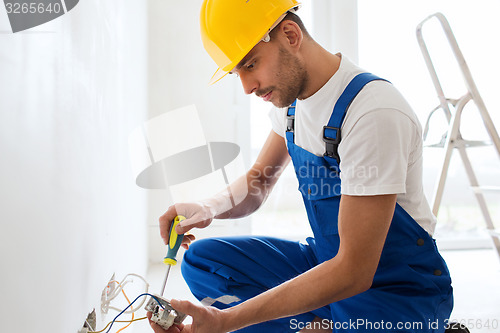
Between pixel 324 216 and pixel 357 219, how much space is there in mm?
243

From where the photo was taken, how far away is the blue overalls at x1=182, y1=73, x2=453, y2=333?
109 centimetres

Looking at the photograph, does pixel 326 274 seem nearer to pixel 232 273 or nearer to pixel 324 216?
pixel 324 216

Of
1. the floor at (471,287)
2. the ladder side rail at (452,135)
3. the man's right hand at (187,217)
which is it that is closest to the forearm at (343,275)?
the man's right hand at (187,217)

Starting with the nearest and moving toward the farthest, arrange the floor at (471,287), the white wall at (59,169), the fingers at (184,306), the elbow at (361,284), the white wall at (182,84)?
the white wall at (59,169) → the fingers at (184,306) → the elbow at (361,284) → the floor at (471,287) → the white wall at (182,84)

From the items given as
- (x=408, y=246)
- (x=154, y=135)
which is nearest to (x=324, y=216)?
(x=408, y=246)

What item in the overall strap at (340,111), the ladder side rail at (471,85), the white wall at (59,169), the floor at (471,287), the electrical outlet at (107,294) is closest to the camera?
the white wall at (59,169)

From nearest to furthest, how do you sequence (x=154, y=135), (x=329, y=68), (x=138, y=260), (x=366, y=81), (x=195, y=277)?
(x=366, y=81) < (x=329, y=68) < (x=195, y=277) < (x=138, y=260) < (x=154, y=135)

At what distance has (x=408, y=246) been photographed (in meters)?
1.11

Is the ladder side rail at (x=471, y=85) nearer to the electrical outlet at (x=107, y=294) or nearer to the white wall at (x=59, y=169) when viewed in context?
the white wall at (x=59, y=169)

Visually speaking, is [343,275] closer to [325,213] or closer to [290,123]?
[325,213]

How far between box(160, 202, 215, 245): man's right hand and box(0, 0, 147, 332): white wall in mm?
180

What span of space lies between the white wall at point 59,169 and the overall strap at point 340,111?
606 millimetres

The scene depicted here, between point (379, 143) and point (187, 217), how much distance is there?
585mm

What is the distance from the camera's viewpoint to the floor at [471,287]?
1.79m
